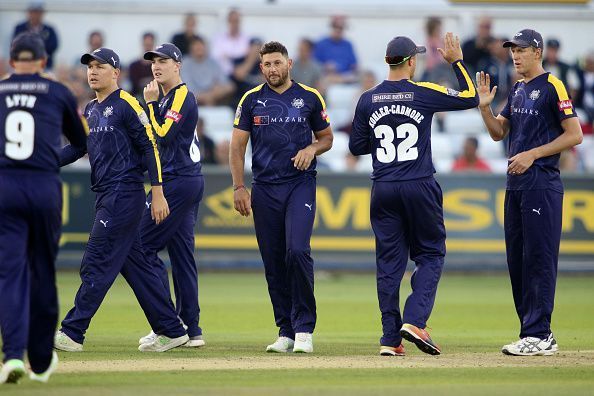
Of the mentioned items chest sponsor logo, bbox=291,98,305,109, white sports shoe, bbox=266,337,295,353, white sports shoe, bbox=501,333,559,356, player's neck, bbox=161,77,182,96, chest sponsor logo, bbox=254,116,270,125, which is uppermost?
player's neck, bbox=161,77,182,96

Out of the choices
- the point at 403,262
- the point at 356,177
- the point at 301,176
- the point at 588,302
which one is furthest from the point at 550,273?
the point at 356,177

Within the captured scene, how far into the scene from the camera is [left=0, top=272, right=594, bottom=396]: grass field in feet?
24.2

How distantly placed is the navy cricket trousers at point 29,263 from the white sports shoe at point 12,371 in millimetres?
42

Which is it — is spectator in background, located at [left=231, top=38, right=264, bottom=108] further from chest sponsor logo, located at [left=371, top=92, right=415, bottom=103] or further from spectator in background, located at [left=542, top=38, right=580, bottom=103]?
chest sponsor logo, located at [left=371, top=92, right=415, bottom=103]

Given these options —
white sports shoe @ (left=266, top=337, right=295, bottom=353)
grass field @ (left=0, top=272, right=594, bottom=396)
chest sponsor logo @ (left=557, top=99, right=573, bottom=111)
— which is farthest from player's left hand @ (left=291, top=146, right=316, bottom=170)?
chest sponsor logo @ (left=557, top=99, right=573, bottom=111)

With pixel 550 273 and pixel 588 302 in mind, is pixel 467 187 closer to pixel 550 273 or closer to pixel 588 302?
pixel 588 302

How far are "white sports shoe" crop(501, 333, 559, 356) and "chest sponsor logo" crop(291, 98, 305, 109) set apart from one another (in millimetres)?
2606

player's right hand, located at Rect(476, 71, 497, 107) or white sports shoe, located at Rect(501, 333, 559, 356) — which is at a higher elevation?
player's right hand, located at Rect(476, 71, 497, 107)

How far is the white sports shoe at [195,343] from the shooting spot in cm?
995

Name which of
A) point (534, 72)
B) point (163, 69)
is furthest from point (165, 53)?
point (534, 72)

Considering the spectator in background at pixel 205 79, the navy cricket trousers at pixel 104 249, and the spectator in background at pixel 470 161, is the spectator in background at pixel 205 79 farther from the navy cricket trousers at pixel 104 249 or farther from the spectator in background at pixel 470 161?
the navy cricket trousers at pixel 104 249

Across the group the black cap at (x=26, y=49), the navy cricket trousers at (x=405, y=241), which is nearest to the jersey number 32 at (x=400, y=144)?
the navy cricket trousers at (x=405, y=241)

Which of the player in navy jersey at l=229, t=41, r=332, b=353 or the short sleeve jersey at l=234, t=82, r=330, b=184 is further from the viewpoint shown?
the short sleeve jersey at l=234, t=82, r=330, b=184

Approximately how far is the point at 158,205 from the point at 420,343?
2394 millimetres
